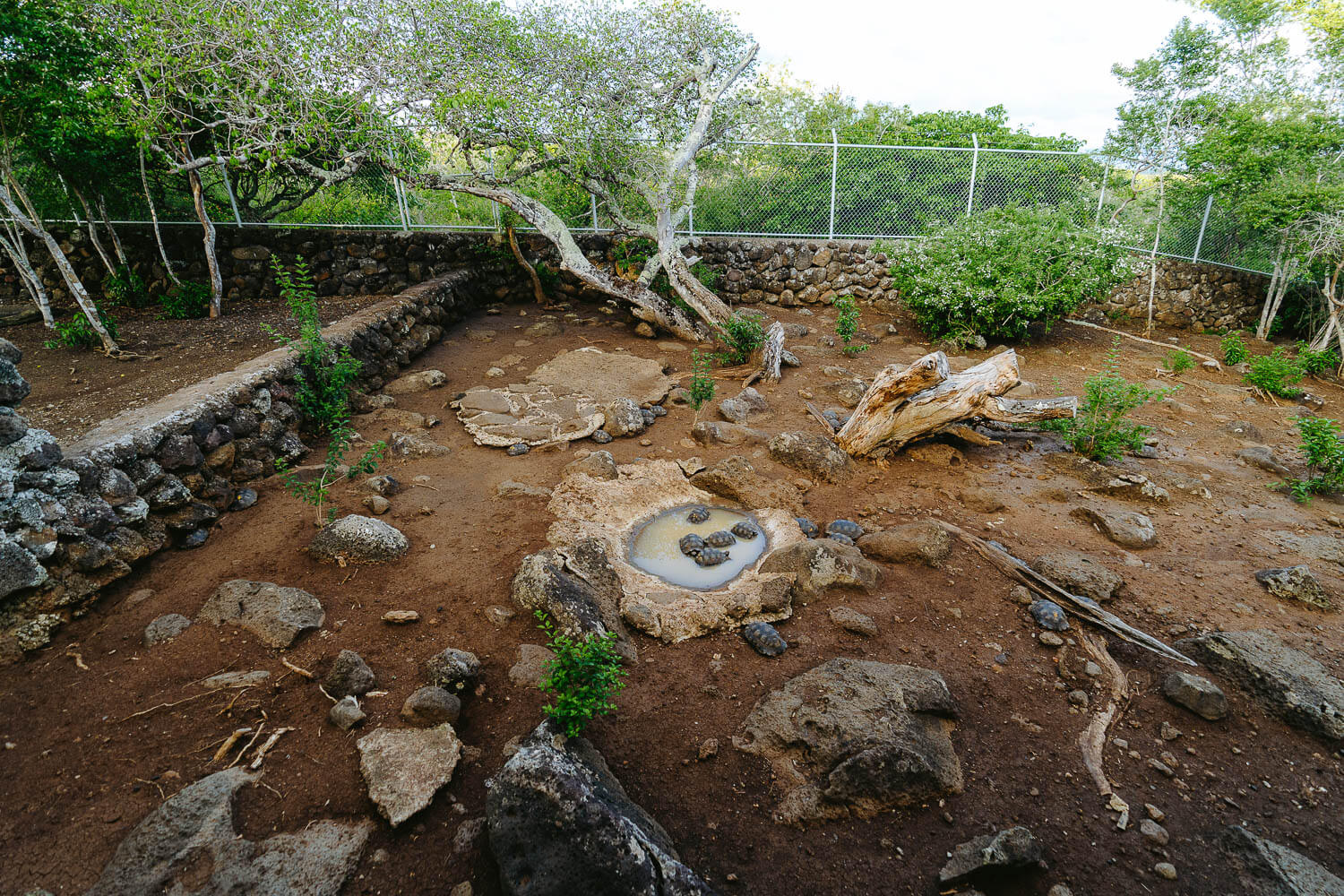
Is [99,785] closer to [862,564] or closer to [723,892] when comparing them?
[723,892]

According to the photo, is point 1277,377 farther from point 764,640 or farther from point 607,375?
point 607,375

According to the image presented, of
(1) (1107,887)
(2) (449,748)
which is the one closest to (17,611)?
(2) (449,748)

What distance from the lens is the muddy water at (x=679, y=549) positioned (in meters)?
4.07

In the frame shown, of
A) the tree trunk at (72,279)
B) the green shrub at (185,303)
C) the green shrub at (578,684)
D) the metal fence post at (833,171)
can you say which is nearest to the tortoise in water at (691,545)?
the green shrub at (578,684)

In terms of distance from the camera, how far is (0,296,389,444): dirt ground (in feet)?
15.8

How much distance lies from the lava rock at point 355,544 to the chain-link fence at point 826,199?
23.7ft

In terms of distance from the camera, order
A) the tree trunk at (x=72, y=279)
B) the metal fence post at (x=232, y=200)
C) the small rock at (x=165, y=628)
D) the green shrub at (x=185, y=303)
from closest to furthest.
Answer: the small rock at (x=165, y=628), the tree trunk at (x=72, y=279), the green shrub at (x=185, y=303), the metal fence post at (x=232, y=200)

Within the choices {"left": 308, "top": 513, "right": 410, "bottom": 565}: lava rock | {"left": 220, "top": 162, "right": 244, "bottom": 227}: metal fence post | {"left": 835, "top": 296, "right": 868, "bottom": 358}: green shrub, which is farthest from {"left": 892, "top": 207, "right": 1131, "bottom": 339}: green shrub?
{"left": 220, "top": 162, "right": 244, "bottom": 227}: metal fence post

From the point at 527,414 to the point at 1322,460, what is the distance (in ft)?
22.6

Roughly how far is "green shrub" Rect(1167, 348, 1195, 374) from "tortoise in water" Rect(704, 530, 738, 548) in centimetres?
698

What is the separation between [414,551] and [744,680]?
7.56ft

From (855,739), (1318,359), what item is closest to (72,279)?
(855,739)

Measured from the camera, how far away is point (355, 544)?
385 cm

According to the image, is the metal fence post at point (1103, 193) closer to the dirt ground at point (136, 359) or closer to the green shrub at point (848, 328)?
the green shrub at point (848, 328)
